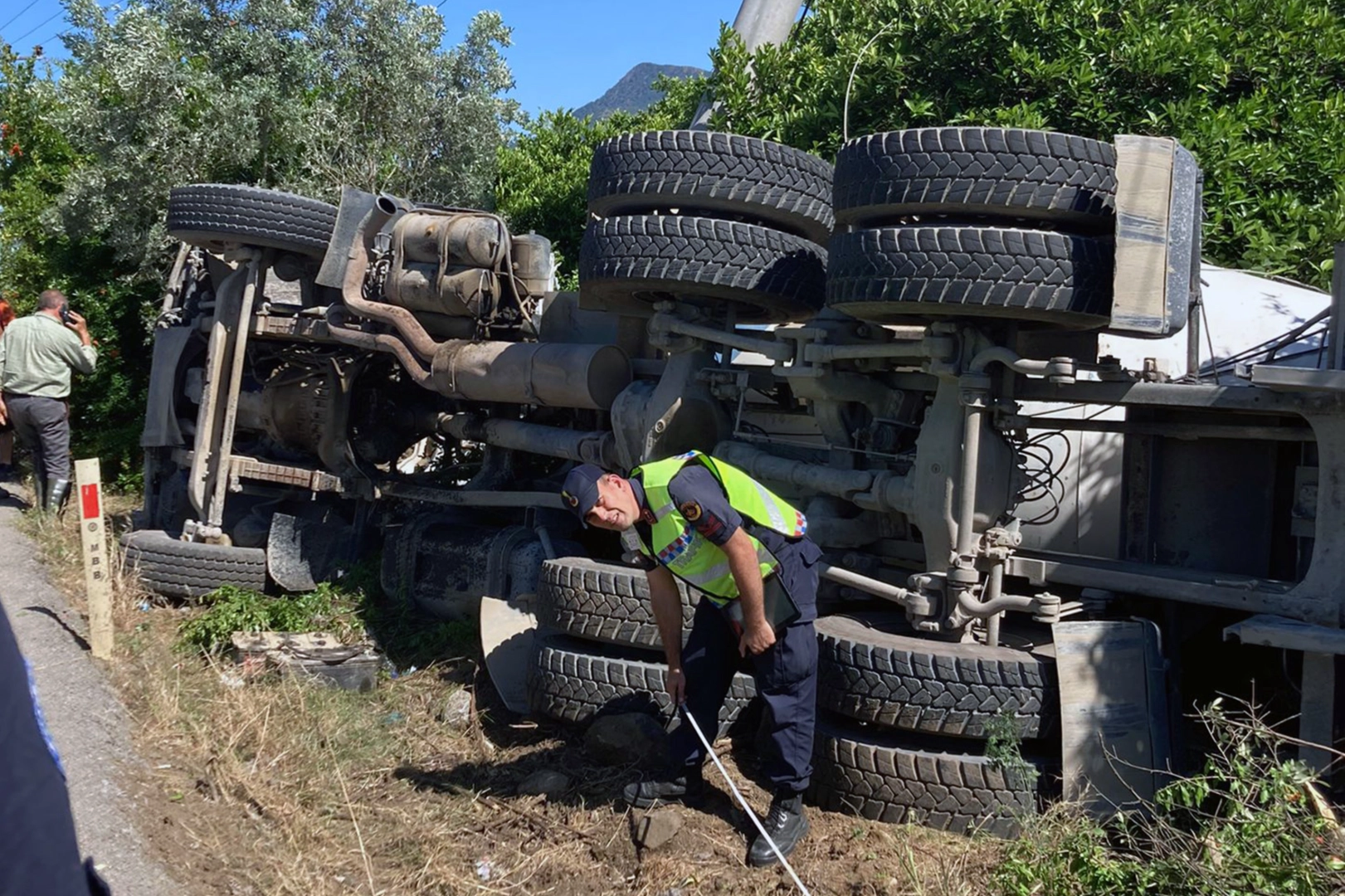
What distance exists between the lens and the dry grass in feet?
13.4

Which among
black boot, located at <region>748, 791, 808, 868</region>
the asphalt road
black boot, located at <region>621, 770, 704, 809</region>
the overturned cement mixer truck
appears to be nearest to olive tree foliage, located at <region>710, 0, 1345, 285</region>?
the overturned cement mixer truck

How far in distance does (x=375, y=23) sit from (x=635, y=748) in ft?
31.0

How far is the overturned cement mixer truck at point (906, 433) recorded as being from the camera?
4.23 meters

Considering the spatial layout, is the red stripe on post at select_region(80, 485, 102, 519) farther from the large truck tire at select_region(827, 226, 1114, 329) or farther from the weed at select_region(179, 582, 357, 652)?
the large truck tire at select_region(827, 226, 1114, 329)

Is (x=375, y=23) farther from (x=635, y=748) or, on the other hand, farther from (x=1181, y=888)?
(x=1181, y=888)

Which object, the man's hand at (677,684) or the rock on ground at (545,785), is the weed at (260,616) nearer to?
the rock on ground at (545,785)

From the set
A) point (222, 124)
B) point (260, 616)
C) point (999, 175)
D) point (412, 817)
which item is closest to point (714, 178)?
point (999, 175)

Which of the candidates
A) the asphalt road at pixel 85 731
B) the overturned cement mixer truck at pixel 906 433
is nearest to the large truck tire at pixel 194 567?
the overturned cement mixer truck at pixel 906 433

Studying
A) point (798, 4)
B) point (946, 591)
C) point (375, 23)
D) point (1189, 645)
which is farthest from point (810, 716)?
point (375, 23)

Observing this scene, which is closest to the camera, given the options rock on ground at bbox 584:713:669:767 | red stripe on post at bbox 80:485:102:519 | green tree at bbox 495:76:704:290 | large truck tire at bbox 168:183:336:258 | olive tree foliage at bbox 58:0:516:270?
rock on ground at bbox 584:713:669:767

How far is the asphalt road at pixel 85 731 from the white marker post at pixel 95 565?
0.37 ft

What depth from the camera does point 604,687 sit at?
5.14 meters

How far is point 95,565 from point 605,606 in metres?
2.60

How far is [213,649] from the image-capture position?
661 centimetres
